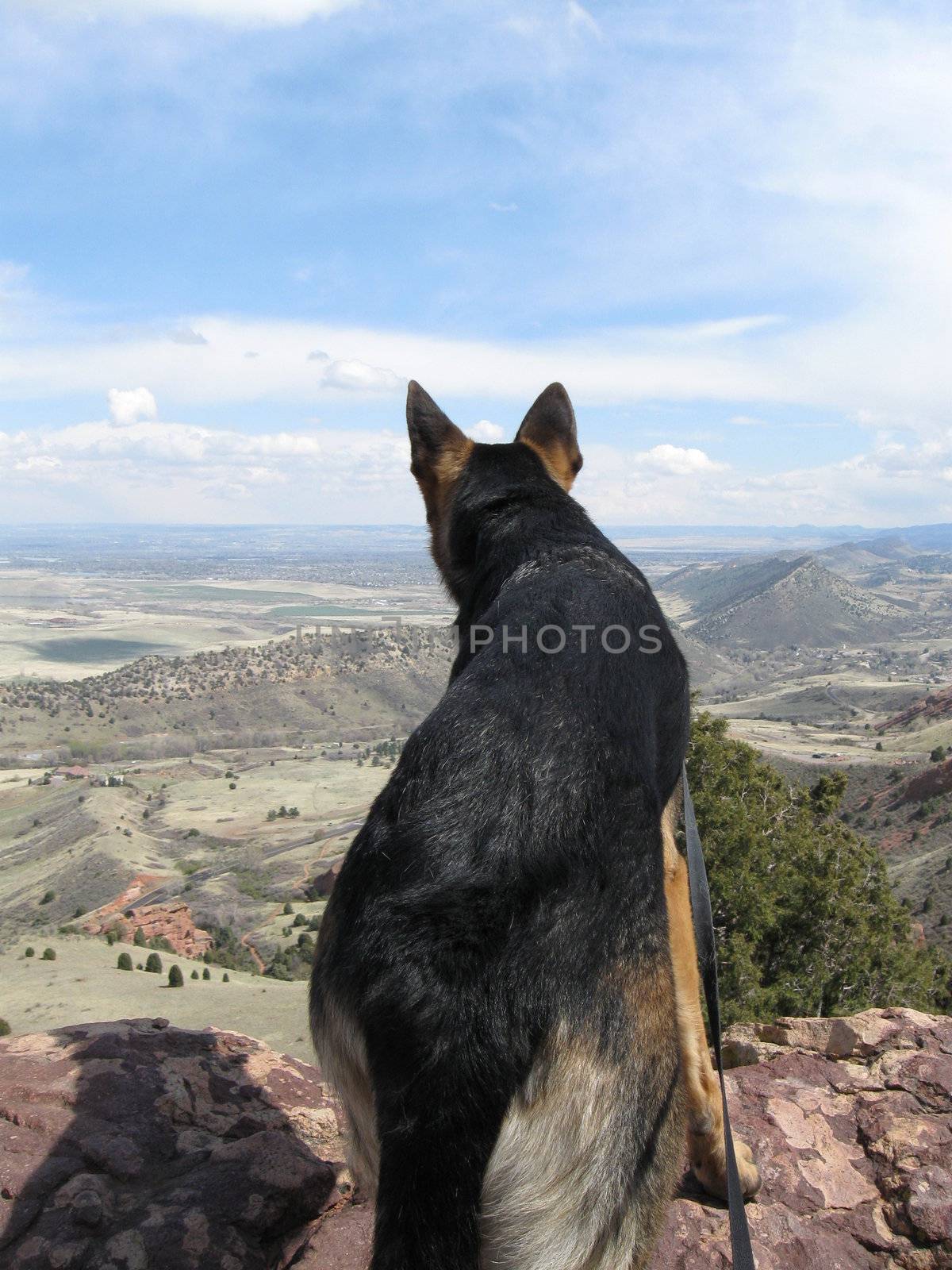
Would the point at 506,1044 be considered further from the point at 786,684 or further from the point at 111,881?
the point at 786,684

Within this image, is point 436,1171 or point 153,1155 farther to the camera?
point 153,1155

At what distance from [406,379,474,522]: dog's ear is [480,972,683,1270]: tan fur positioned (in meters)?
3.13

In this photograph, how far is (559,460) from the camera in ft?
16.6

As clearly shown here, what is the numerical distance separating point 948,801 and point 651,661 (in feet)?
192

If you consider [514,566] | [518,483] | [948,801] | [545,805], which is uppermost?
[518,483]

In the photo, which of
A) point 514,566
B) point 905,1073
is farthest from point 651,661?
point 905,1073

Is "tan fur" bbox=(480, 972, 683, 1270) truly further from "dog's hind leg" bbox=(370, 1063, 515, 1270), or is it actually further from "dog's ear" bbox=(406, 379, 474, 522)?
"dog's ear" bbox=(406, 379, 474, 522)

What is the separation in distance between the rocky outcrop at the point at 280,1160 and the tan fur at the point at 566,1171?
191 cm

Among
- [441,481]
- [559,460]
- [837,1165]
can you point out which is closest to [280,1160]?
[837,1165]

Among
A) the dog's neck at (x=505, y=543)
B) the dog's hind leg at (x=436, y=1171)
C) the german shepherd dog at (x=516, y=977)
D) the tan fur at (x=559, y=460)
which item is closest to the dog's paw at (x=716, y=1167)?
the german shepherd dog at (x=516, y=977)

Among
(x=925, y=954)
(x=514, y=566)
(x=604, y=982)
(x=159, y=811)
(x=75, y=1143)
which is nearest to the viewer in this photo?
(x=604, y=982)

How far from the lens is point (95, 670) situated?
166 metres

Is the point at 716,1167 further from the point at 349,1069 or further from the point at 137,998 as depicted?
the point at 137,998

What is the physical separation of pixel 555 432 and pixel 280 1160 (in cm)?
434
